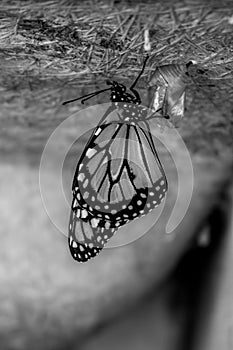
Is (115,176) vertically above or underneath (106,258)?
above

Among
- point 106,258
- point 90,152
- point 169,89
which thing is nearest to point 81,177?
point 90,152

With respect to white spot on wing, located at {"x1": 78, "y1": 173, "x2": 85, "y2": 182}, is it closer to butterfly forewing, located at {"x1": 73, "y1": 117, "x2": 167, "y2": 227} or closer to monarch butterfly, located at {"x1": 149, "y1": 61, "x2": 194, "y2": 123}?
butterfly forewing, located at {"x1": 73, "y1": 117, "x2": 167, "y2": 227}

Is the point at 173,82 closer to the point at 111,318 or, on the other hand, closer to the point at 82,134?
the point at 82,134

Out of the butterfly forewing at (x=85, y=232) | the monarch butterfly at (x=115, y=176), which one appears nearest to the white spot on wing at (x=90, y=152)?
the monarch butterfly at (x=115, y=176)

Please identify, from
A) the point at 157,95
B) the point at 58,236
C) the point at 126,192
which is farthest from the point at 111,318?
the point at 157,95

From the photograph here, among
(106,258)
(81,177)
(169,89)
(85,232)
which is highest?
(169,89)

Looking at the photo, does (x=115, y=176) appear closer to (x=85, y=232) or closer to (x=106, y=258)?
(x=85, y=232)

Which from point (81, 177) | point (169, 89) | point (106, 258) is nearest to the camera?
point (169, 89)
